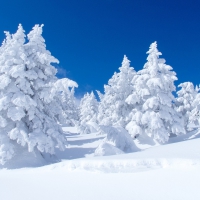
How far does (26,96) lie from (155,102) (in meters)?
14.2

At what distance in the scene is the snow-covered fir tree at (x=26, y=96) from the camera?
1728 cm

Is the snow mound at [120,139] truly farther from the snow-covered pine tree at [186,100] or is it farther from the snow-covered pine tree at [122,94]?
the snow-covered pine tree at [186,100]

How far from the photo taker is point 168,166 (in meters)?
7.86

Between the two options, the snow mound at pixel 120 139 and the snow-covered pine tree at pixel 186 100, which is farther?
the snow-covered pine tree at pixel 186 100

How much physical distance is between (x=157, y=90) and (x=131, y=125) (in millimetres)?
5096

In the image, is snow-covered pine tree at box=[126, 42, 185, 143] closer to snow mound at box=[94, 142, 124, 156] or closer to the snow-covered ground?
snow mound at box=[94, 142, 124, 156]

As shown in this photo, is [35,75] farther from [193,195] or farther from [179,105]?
[179,105]

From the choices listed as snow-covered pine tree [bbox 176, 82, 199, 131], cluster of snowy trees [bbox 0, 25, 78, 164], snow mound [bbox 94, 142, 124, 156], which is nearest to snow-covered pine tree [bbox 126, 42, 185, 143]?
snow mound [bbox 94, 142, 124, 156]

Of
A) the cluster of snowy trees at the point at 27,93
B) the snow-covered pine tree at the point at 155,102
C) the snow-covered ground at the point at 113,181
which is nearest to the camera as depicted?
the snow-covered ground at the point at 113,181

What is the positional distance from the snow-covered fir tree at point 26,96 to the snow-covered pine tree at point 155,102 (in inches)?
409

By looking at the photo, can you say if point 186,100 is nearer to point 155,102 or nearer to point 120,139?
point 155,102

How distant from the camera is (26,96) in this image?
58.8 feet

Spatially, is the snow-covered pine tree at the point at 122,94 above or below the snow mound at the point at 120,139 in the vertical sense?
above

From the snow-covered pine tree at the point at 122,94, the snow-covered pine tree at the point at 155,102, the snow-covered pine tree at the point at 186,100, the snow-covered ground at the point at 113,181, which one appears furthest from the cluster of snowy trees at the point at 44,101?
the snow-covered pine tree at the point at 186,100
